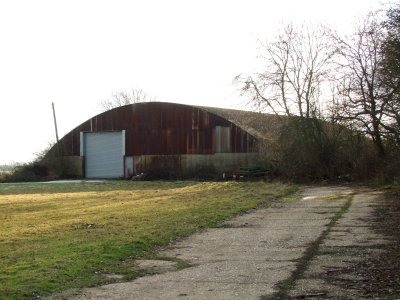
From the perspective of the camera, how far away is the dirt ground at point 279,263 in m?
7.69

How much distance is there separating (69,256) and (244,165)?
116 feet

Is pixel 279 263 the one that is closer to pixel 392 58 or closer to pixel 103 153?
pixel 392 58

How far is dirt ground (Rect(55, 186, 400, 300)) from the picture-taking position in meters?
7.69

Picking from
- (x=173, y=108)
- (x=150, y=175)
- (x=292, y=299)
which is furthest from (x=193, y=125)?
(x=292, y=299)

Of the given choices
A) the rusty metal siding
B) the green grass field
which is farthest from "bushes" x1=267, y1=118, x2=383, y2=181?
the green grass field

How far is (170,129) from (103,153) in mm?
7512

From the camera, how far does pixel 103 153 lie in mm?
51562

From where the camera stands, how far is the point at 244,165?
148ft

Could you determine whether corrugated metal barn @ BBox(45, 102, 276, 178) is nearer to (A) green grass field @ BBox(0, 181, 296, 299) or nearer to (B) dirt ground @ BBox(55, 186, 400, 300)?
(A) green grass field @ BBox(0, 181, 296, 299)

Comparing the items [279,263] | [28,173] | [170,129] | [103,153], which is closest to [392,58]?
[279,263]

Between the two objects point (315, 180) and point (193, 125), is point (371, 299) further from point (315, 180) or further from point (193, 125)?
point (193, 125)

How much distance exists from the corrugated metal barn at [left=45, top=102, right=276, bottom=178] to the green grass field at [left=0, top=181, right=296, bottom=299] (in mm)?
22194

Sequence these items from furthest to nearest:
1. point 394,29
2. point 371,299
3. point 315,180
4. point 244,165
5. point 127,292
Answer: point 244,165, point 315,180, point 394,29, point 127,292, point 371,299

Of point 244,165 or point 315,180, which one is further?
point 244,165
